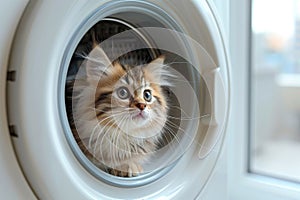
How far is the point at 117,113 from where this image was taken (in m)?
0.72

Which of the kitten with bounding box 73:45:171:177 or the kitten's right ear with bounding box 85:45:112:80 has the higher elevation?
the kitten's right ear with bounding box 85:45:112:80

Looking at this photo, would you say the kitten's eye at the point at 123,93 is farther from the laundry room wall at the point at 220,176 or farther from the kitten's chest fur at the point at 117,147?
the laundry room wall at the point at 220,176

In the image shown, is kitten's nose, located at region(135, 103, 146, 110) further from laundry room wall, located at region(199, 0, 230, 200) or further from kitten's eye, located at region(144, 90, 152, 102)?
laundry room wall, located at region(199, 0, 230, 200)

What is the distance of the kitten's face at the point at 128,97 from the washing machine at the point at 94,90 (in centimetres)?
2

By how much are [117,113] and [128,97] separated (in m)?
0.04

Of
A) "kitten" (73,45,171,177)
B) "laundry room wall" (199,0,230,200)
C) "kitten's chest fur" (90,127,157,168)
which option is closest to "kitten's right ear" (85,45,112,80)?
"kitten" (73,45,171,177)

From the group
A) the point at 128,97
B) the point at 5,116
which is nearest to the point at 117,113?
the point at 128,97

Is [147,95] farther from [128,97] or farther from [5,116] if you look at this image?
[5,116]

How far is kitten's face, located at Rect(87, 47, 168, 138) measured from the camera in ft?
2.34

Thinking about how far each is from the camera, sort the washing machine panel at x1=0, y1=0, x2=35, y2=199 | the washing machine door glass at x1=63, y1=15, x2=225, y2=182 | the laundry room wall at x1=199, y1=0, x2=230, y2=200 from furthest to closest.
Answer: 1. the laundry room wall at x1=199, y1=0, x2=230, y2=200
2. the washing machine door glass at x1=63, y1=15, x2=225, y2=182
3. the washing machine panel at x1=0, y1=0, x2=35, y2=199

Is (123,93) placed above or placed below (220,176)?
above

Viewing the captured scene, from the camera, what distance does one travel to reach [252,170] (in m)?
1.31

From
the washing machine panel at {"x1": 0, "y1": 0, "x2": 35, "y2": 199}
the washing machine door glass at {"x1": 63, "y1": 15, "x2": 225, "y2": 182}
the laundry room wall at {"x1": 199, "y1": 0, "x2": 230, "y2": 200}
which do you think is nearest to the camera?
the washing machine panel at {"x1": 0, "y1": 0, "x2": 35, "y2": 199}

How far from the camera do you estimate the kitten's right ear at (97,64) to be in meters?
0.69
